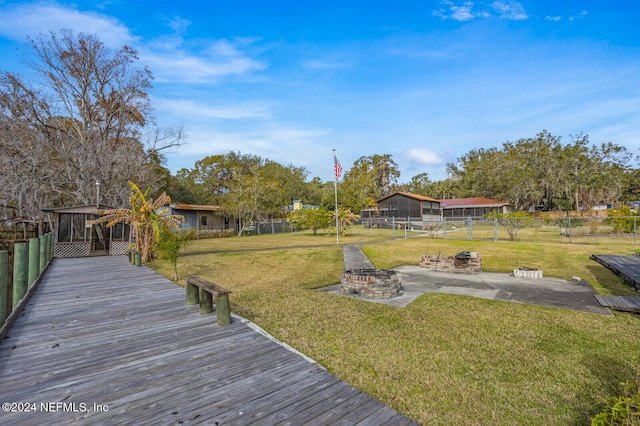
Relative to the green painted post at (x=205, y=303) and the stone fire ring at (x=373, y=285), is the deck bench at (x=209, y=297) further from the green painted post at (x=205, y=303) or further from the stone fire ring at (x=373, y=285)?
the stone fire ring at (x=373, y=285)

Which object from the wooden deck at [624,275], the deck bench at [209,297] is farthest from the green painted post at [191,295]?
the wooden deck at [624,275]

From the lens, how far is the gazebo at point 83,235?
49.8 ft

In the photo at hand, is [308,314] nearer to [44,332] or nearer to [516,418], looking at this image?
[516,418]

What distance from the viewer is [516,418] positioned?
112 inches

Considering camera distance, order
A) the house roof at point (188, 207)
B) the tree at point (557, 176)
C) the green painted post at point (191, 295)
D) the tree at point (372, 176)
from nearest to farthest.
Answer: the green painted post at point (191, 295) < the house roof at point (188, 207) < the tree at point (557, 176) < the tree at point (372, 176)

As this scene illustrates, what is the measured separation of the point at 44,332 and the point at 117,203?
21239 mm

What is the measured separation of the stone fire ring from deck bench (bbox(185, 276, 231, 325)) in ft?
10.4

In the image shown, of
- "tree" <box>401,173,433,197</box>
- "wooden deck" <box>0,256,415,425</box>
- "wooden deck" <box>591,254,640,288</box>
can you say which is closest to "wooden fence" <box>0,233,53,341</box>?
"wooden deck" <box>0,256,415,425</box>

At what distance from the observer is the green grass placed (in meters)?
3.07

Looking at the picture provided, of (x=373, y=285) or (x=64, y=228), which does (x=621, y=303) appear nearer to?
(x=373, y=285)

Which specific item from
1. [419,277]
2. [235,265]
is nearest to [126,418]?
[419,277]

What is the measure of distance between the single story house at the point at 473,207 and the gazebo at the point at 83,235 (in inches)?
1551

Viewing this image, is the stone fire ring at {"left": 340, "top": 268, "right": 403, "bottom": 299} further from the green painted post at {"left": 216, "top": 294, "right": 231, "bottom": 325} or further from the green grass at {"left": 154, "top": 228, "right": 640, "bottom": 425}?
the green painted post at {"left": 216, "top": 294, "right": 231, "bottom": 325}

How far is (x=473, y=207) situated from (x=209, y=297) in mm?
47273
